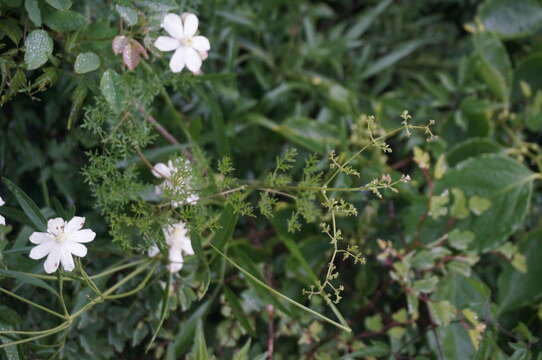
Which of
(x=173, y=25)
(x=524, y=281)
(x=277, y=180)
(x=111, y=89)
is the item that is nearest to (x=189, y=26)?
(x=173, y=25)

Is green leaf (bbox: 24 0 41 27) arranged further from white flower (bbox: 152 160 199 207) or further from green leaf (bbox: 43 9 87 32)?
white flower (bbox: 152 160 199 207)

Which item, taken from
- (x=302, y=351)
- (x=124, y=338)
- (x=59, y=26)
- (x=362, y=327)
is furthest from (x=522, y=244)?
(x=59, y=26)

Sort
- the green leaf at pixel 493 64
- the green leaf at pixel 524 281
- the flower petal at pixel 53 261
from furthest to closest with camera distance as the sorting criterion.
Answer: the green leaf at pixel 493 64
the green leaf at pixel 524 281
the flower petal at pixel 53 261

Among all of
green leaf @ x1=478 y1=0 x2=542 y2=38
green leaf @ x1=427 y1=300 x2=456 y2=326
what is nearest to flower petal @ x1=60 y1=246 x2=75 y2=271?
green leaf @ x1=427 y1=300 x2=456 y2=326

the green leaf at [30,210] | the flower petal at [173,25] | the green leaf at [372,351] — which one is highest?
the flower petal at [173,25]

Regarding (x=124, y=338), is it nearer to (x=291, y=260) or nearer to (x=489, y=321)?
(x=291, y=260)

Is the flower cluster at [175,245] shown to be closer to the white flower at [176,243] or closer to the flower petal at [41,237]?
the white flower at [176,243]

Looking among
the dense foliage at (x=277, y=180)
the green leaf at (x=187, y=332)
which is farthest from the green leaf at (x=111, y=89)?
the green leaf at (x=187, y=332)

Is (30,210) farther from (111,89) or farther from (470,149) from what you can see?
(470,149)
